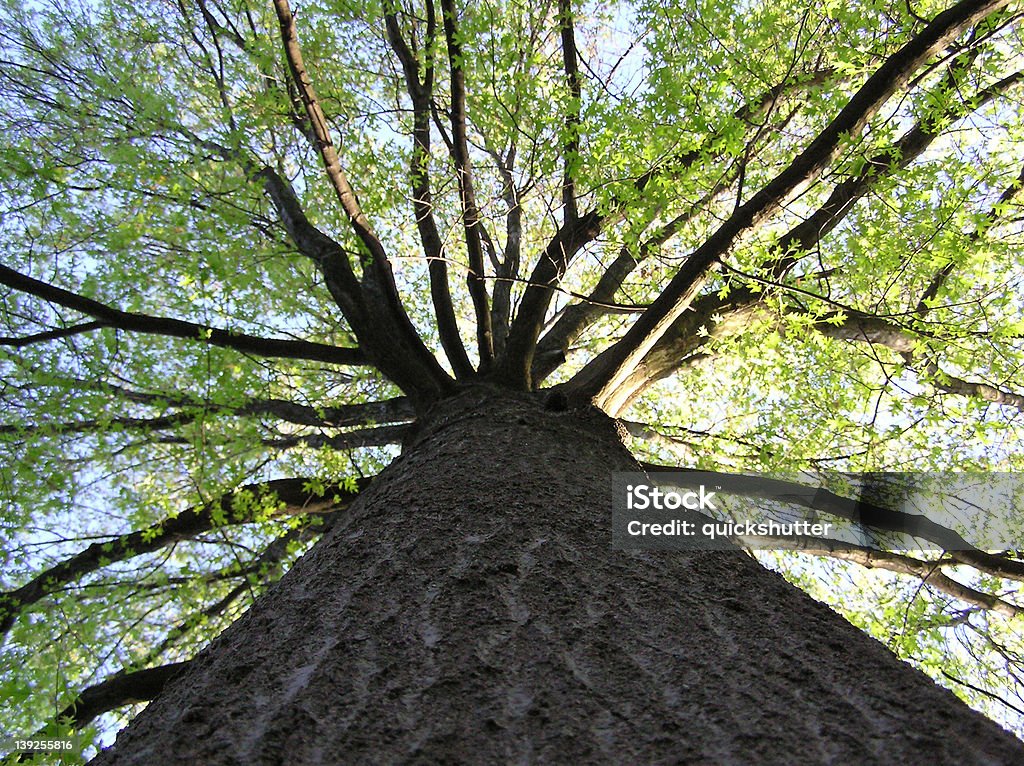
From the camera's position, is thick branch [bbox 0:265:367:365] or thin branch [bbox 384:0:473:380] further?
thin branch [bbox 384:0:473:380]

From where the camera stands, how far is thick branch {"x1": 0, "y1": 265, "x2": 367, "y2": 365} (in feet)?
10.4

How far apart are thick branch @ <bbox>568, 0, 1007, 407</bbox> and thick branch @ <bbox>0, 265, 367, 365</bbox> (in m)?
1.64

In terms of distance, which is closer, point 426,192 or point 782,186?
point 782,186

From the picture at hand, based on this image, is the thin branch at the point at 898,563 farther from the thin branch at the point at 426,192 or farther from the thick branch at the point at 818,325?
the thin branch at the point at 426,192

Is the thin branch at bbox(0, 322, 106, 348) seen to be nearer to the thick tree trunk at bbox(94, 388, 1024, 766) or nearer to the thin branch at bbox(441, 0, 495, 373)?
the thin branch at bbox(441, 0, 495, 373)

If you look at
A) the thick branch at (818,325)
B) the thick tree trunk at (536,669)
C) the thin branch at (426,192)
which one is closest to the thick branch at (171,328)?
the thin branch at (426,192)

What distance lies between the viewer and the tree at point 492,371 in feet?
3.67

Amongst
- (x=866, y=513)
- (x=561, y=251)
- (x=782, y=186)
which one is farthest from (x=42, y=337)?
(x=866, y=513)

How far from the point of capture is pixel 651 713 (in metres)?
1.02

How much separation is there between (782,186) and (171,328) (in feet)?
10.7

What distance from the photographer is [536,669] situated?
1139 mm

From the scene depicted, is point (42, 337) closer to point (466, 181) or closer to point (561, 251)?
point (466, 181)

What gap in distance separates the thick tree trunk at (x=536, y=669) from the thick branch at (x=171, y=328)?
211 cm

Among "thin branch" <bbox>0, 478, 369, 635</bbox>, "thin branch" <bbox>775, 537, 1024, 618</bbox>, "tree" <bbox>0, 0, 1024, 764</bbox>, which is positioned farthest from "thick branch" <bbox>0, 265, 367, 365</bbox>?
"thin branch" <bbox>775, 537, 1024, 618</bbox>
